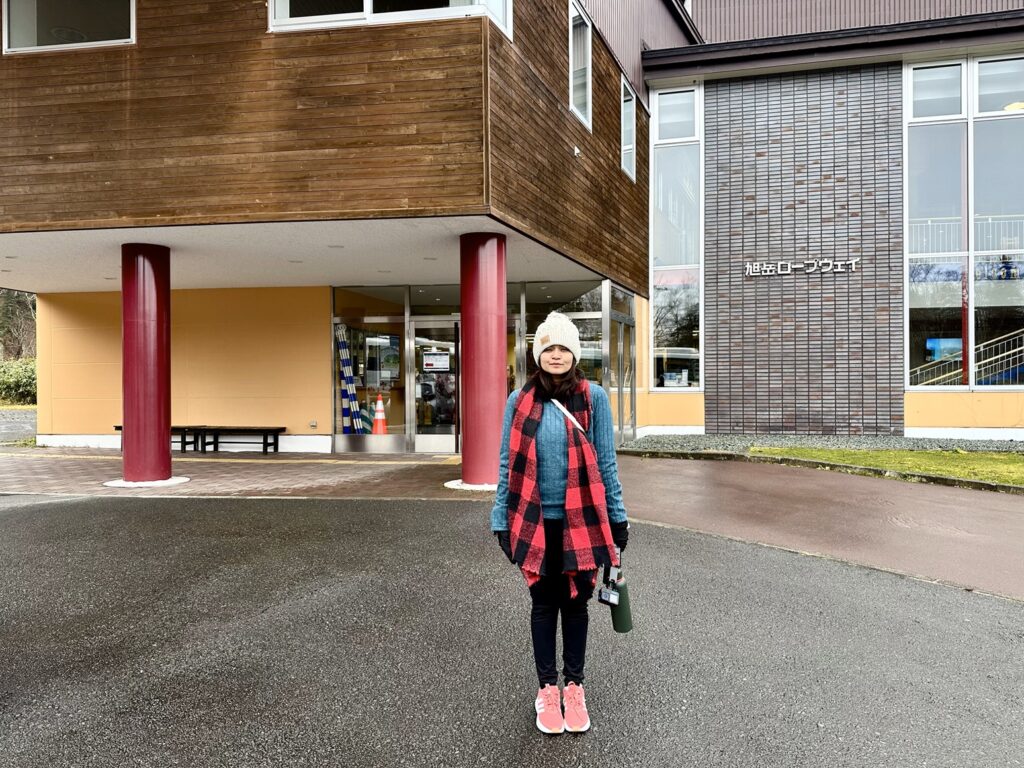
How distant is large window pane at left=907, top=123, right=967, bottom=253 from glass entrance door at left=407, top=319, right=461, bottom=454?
1002cm

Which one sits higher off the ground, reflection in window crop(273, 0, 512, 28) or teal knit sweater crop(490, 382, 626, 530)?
reflection in window crop(273, 0, 512, 28)

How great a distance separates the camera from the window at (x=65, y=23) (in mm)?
8281

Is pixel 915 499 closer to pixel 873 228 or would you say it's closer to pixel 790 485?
pixel 790 485

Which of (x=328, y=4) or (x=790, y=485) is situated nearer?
(x=328, y=4)

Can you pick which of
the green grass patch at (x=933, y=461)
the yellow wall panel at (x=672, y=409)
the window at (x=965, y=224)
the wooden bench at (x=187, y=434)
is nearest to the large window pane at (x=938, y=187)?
the window at (x=965, y=224)

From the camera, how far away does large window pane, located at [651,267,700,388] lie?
15438mm

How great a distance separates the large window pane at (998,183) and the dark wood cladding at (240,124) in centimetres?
1224

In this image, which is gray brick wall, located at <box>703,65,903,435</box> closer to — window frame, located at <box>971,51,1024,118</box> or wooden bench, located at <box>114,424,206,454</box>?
window frame, located at <box>971,51,1024,118</box>

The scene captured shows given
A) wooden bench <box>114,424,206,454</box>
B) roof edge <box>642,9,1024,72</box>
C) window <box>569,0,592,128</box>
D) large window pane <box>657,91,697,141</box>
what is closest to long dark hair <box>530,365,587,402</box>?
window <box>569,0,592,128</box>

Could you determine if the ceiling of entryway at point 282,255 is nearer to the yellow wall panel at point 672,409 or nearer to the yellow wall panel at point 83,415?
the yellow wall panel at point 83,415

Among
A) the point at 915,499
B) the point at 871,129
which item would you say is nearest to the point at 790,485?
the point at 915,499

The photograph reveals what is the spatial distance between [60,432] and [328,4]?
1101cm

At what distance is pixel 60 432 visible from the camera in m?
14.3

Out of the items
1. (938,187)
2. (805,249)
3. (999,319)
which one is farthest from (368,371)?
(999,319)
